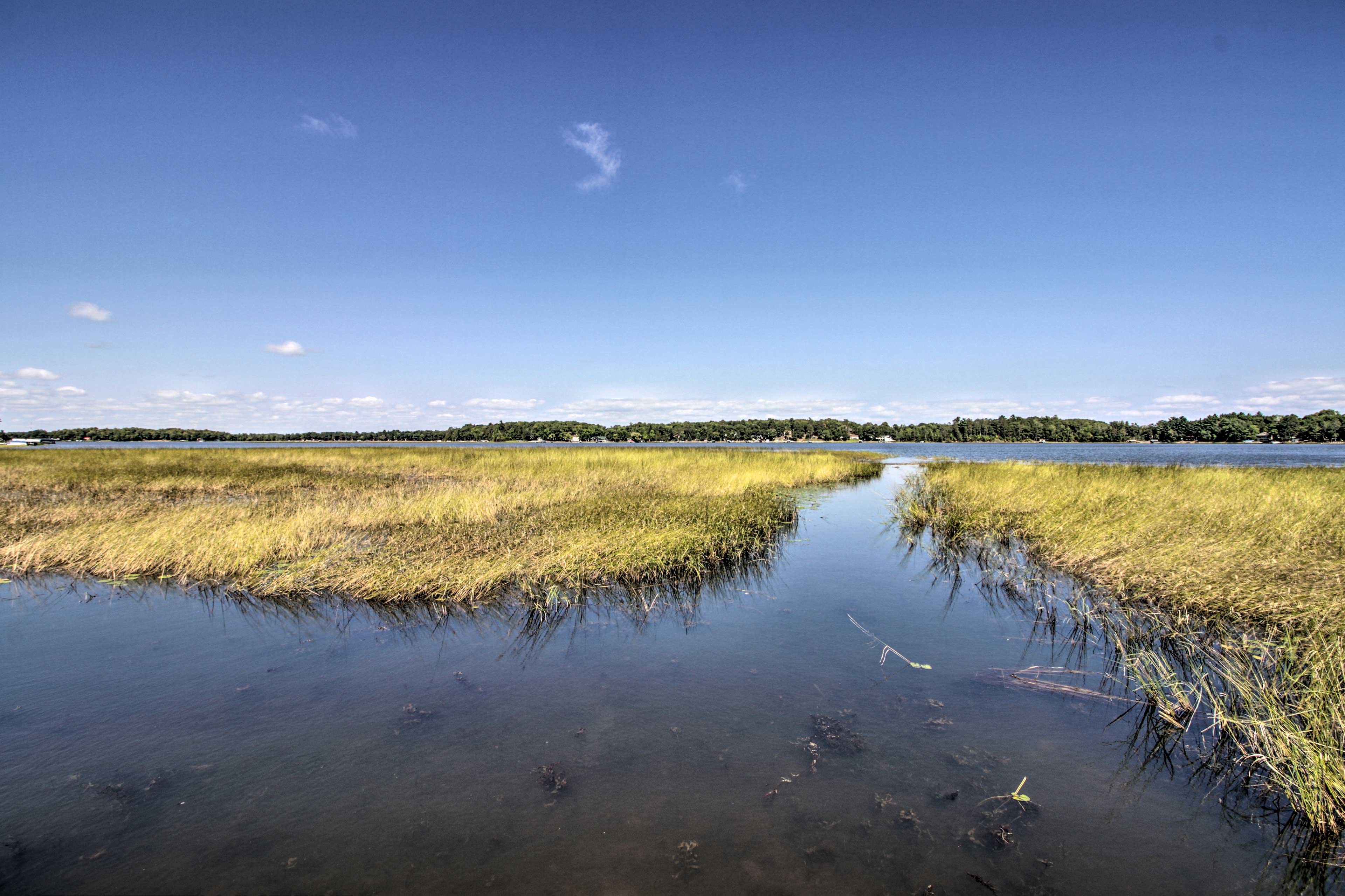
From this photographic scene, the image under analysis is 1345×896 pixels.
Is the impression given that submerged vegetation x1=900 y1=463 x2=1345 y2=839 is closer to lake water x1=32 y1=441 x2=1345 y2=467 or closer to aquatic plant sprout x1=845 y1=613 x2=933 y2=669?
aquatic plant sprout x1=845 y1=613 x2=933 y2=669

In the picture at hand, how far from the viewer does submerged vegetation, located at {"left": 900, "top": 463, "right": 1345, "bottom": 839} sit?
12.8 feet

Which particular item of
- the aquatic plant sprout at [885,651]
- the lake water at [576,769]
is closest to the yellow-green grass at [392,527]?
the lake water at [576,769]

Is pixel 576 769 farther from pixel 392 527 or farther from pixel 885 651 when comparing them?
pixel 392 527

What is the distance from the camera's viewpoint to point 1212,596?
6902 millimetres

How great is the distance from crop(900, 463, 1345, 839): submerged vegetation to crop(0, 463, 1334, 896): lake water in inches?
19.3

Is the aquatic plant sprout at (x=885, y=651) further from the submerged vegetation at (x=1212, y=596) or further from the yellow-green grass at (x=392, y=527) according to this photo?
the yellow-green grass at (x=392, y=527)

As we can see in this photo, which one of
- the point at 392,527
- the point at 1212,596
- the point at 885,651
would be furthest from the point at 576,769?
the point at 392,527

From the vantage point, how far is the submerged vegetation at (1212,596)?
391 centimetres

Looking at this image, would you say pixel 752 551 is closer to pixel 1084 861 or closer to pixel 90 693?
pixel 1084 861

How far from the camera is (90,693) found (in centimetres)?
516

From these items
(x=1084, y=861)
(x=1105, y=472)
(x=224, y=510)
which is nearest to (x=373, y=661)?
(x=1084, y=861)

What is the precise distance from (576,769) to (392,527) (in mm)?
9589

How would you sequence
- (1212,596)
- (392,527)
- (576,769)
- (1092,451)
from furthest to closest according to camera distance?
(1092,451) → (392,527) → (1212,596) → (576,769)

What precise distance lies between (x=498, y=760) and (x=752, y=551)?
7.54 meters
